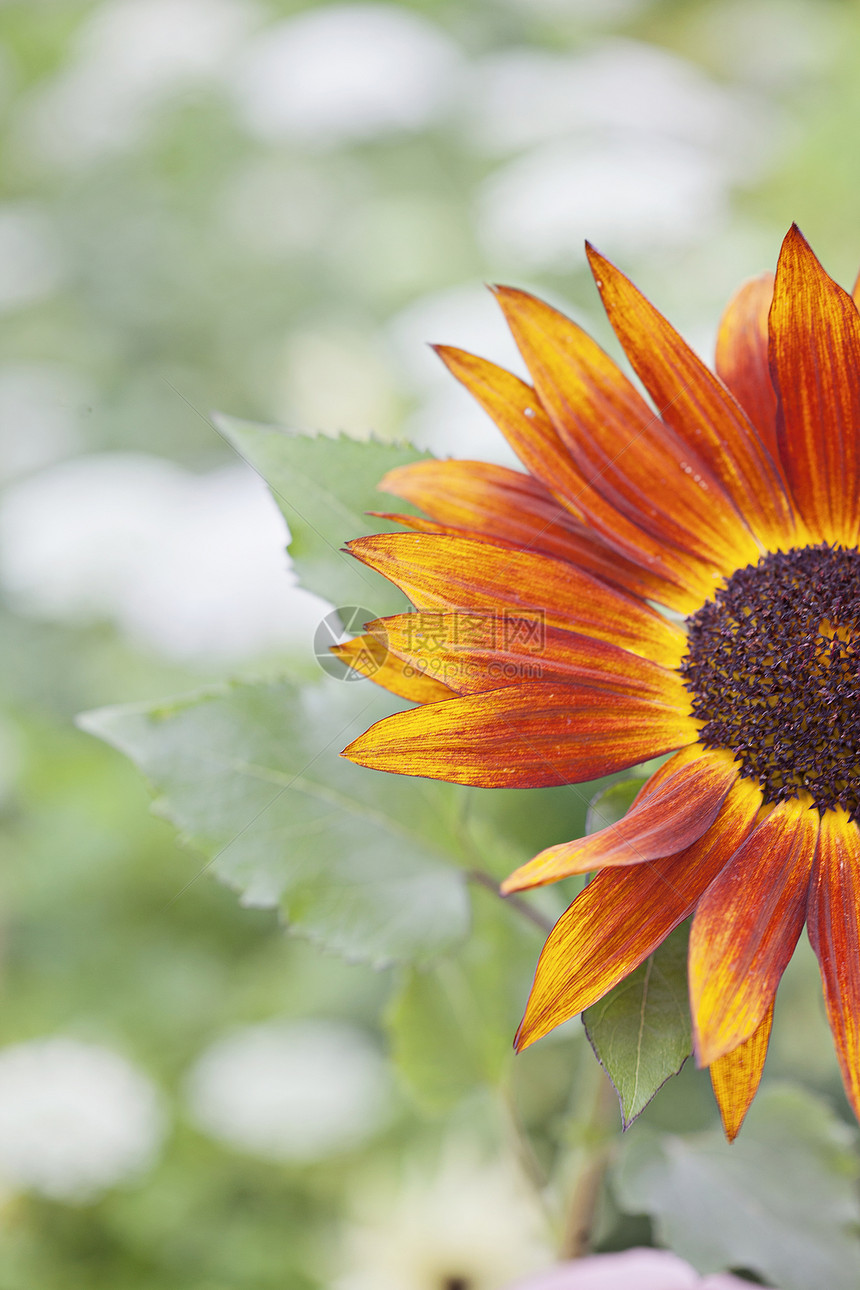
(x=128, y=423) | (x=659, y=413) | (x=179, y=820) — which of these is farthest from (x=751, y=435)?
(x=128, y=423)

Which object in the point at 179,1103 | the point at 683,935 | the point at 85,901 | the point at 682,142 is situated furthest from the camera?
the point at 682,142

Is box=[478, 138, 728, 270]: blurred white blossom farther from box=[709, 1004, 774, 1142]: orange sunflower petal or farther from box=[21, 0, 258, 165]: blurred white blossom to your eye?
box=[709, 1004, 774, 1142]: orange sunflower petal

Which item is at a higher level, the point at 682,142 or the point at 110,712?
the point at 682,142

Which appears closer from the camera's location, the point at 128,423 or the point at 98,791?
the point at 98,791

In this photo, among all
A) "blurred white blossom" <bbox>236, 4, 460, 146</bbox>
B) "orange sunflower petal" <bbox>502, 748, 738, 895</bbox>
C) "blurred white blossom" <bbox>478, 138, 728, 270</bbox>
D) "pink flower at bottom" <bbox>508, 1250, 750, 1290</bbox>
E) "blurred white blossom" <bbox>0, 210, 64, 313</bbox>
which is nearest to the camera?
"orange sunflower petal" <bbox>502, 748, 738, 895</bbox>

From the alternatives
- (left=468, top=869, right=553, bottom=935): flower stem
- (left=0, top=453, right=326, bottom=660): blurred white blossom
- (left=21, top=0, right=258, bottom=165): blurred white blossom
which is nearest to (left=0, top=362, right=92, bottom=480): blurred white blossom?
(left=0, top=453, right=326, bottom=660): blurred white blossom

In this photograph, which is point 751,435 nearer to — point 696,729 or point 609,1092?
point 696,729
